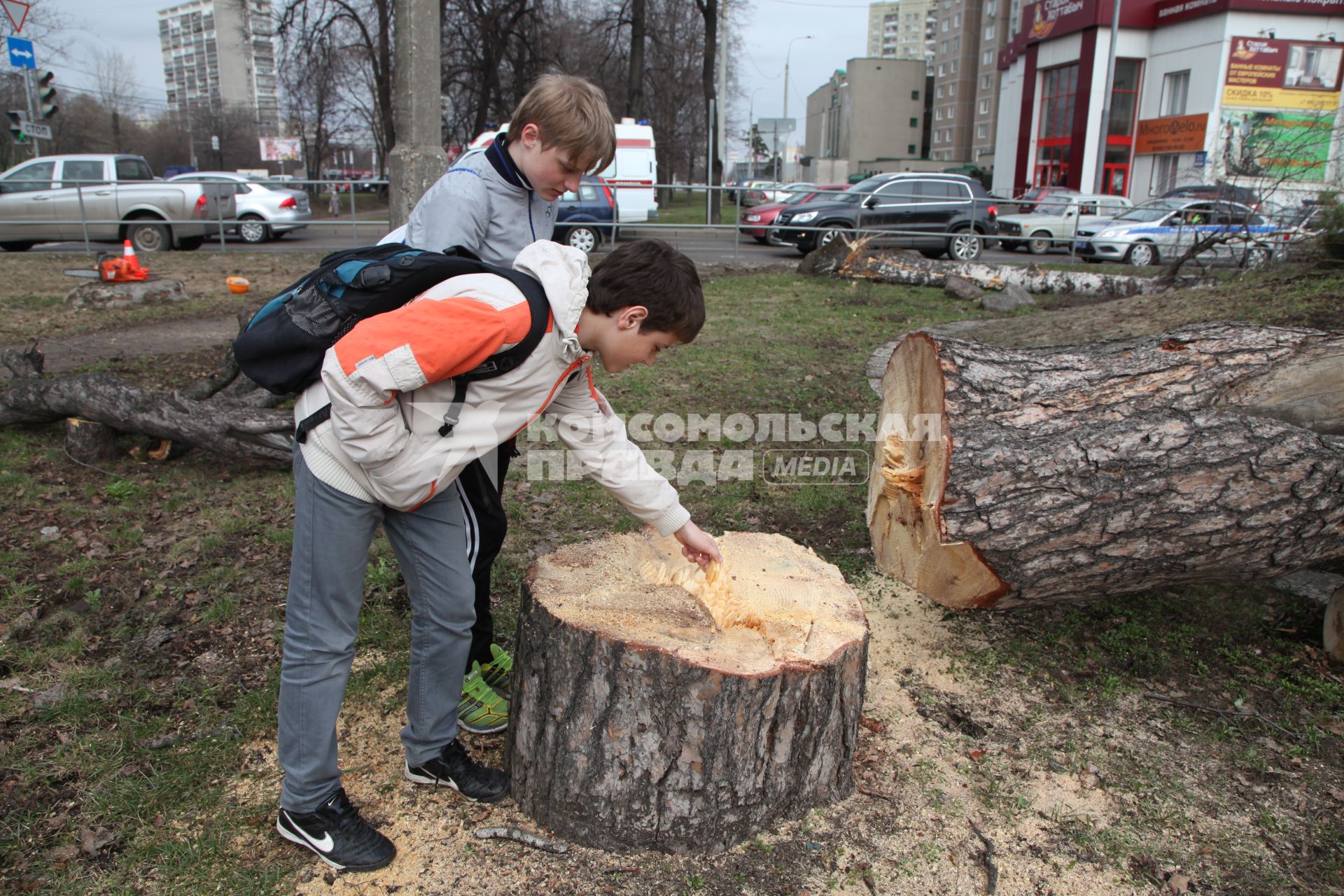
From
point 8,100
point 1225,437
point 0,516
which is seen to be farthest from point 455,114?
point 1225,437

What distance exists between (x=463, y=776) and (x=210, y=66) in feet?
218

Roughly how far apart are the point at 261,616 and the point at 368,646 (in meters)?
0.47

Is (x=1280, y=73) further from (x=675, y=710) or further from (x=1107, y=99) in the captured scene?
(x=675, y=710)

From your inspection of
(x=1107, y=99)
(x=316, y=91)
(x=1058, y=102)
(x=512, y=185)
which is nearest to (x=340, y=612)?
(x=512, y=185)

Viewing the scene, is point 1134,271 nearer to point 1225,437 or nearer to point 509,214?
point 1225,437

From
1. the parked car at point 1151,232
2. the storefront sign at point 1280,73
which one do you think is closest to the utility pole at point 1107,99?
the storefront sign at point 1280,73

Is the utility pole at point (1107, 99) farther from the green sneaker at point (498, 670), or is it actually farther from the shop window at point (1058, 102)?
the green sneaker at point (498, 670)

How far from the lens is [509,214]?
224 centimetres

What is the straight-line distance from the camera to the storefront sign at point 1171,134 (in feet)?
92.0

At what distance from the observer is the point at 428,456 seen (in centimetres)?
180

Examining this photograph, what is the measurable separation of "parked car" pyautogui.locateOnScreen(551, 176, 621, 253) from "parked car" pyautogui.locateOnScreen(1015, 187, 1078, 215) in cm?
736

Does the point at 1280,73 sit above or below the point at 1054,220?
above

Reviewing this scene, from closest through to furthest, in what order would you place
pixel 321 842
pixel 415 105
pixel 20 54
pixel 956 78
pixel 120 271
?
pixel 321 842 < pixel 415 105 < pixel 120 271 < pixel 20 54 < pixel 956 78

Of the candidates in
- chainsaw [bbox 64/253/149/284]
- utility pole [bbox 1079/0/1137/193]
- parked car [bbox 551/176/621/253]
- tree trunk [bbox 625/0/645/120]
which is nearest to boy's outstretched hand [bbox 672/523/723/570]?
chainsaw [bbox 64/253/149/284]
